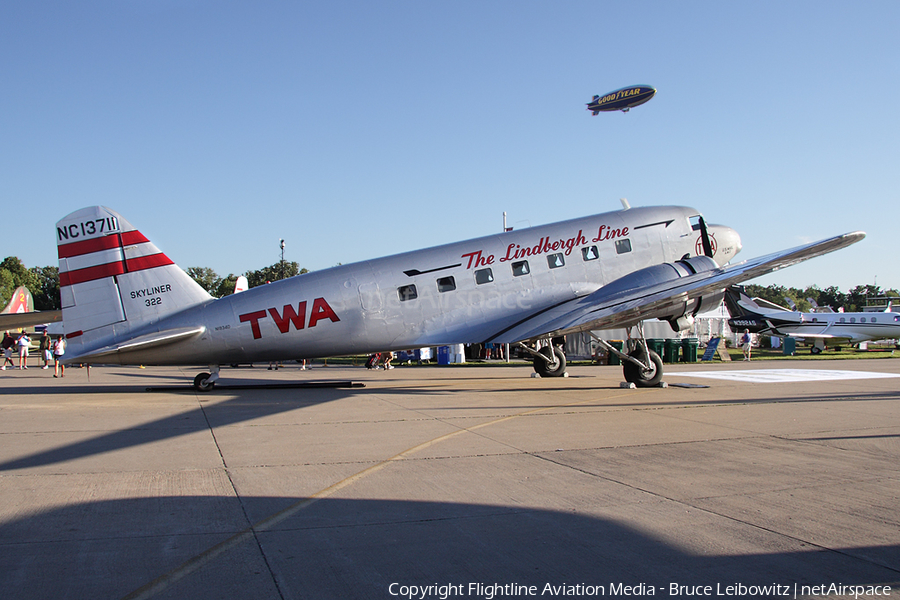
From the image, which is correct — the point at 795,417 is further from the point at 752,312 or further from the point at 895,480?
the point at 752,312

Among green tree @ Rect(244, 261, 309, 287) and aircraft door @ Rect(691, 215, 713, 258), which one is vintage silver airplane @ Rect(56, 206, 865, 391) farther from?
green tree @ Rect(244, 261, 309, 287)

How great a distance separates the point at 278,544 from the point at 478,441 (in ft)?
15.7

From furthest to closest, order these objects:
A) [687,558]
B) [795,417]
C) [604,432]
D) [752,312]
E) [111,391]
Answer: [752,312] → [111,391] → [795,417] → [604,432] → [687,558]

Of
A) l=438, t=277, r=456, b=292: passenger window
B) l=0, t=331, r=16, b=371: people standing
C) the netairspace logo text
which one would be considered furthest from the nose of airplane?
l=0, t=331, r=16, b=371: people standing

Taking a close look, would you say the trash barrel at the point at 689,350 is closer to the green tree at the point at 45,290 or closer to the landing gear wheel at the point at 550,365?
the landing gear wheel at the point at 550,365

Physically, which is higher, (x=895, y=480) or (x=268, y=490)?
(x=268, y=490)

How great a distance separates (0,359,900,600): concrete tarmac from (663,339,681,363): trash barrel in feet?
69.9

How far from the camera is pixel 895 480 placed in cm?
670

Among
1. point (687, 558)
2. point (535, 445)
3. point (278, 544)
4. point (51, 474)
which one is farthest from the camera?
point (535, 445)

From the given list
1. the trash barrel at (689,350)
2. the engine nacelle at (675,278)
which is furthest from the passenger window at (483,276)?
the trash barrel at (689,350)

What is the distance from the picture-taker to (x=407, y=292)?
16.0 m

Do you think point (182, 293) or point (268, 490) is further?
point (182, 293)

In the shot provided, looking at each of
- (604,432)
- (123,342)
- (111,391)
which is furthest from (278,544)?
(111,391)

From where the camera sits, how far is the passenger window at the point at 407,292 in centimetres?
1598
